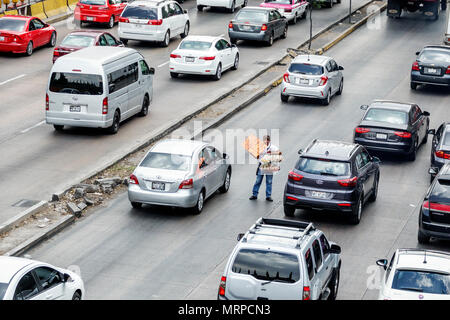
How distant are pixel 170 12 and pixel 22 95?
1121 cm

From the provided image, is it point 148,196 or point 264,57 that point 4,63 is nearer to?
point 264,57

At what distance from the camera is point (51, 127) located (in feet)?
93.0

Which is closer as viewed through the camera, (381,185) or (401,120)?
(381,185)

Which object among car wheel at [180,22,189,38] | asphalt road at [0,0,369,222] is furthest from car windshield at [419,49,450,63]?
car wheel at [180,22,189,38]

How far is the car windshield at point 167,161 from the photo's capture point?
69.8 feet

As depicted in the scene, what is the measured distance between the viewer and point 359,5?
52.5m

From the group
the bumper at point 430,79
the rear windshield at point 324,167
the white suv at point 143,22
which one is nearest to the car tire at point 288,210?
the rear windshield at point 324,167

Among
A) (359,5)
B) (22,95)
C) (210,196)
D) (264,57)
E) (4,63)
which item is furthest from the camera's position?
(359,5)

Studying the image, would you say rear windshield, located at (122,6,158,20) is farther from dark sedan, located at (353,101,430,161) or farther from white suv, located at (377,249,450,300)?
white suv, located at (377,249,450,300)

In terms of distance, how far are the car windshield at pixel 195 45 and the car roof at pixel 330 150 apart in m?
14.5

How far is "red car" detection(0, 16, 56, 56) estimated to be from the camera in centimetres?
3725

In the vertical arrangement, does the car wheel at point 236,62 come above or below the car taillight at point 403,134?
below

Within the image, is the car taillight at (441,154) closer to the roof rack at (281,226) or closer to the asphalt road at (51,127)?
the asphalt road at (51,127)
